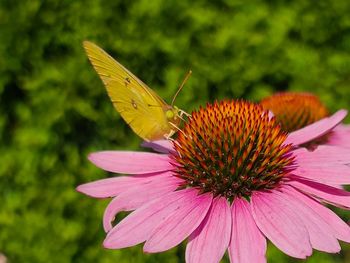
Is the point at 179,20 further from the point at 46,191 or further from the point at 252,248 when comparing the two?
the point at 252,248

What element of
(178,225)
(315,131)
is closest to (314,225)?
(178,225)

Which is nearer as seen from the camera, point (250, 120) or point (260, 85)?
point (250, 120)

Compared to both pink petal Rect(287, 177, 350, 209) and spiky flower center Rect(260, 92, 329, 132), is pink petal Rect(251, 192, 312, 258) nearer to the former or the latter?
pink petal Rect(287, 177, 350, 209)

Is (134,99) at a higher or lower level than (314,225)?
higher

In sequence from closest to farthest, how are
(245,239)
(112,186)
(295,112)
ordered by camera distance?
(245,239) < (112,186) < (295,112)

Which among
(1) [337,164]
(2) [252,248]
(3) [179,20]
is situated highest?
(3) [179,20]

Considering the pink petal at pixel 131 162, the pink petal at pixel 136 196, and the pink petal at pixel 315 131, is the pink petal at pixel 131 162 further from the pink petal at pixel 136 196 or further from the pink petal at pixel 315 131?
the pink petal at pixel 315 131

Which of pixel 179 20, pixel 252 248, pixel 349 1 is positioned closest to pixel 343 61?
pixel 349 1

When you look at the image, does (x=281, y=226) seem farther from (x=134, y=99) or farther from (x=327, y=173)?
(x=134, y=99)
